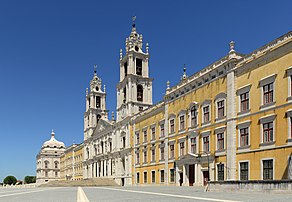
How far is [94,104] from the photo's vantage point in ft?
302

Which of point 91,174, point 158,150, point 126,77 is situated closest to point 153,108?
point 158,150

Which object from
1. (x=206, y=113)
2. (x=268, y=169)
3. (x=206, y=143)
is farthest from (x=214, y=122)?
(x=268, y=169)

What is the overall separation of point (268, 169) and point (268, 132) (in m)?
3.12

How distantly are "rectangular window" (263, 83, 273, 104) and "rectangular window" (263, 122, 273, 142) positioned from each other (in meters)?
2.00

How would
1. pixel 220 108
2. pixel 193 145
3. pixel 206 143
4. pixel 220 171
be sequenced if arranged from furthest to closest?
pixel 193 145 → pixel 206 143 → pixel 220 108 → pixel 220 171

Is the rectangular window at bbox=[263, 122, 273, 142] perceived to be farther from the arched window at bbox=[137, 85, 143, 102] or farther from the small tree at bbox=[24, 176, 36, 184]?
the small tree at bbox=[24, 176, 36, 184]

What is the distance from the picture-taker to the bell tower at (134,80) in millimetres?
64500

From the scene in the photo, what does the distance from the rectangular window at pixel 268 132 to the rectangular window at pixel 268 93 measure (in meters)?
2.00

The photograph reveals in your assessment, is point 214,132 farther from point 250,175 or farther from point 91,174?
point 91,174

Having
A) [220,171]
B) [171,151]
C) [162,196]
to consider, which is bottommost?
[220,171]

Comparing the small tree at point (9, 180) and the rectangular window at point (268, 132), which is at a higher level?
the rectangular window at point (268, 132)

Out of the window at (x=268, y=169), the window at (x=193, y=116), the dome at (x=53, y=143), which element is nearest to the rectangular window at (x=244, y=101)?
the window at (x=268, y=169)

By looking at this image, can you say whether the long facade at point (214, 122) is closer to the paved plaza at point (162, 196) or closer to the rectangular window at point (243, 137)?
the rectangular window at point (243, 137)

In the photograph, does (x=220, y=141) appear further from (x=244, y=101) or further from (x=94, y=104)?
(x=94, y=104)
